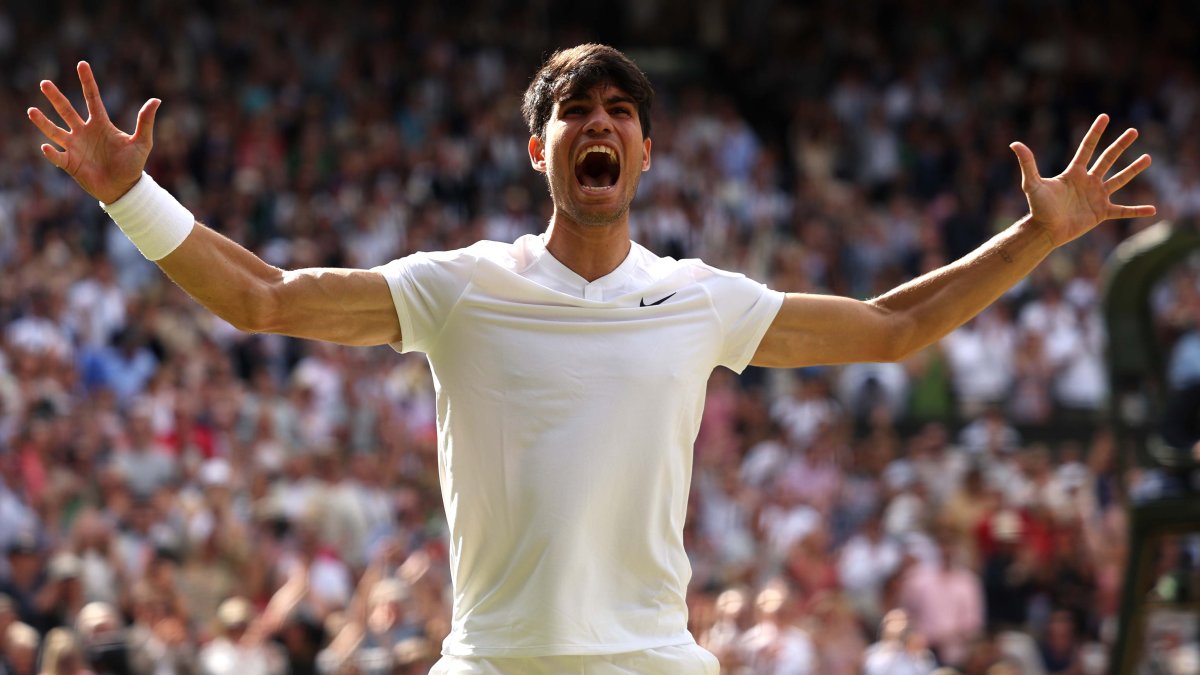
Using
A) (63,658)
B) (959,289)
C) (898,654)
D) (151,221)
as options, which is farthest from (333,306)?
(898,654)

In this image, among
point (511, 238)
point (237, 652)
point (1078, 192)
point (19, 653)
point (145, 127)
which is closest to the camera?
point (145, 127)

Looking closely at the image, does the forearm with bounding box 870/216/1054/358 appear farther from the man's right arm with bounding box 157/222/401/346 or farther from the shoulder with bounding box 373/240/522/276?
the man's right arm with bounding box 157/222/401/346

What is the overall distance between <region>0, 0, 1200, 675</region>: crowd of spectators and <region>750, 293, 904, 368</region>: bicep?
2.43 meters

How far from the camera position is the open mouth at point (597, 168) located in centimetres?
387

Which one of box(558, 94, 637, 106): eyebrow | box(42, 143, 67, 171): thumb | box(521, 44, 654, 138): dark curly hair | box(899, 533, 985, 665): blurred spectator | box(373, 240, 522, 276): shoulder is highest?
box(521, 44, 654, 138): dark curly hair

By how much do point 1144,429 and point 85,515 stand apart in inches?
277

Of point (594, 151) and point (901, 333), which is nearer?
point (594, 151)

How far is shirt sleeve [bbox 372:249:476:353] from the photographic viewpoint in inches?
150

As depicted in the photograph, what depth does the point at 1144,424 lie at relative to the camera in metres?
5.83

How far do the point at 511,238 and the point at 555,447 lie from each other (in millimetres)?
12513

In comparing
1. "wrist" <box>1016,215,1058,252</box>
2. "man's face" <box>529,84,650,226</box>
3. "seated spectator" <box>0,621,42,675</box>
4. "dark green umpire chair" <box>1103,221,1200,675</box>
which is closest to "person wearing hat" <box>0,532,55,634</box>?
"seated spectator" <box>0,621,42,675</box>

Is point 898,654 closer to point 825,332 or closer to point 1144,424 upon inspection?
point 1144,424

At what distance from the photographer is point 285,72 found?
57.9 ft

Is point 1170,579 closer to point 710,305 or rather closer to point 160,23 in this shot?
point 710,305
